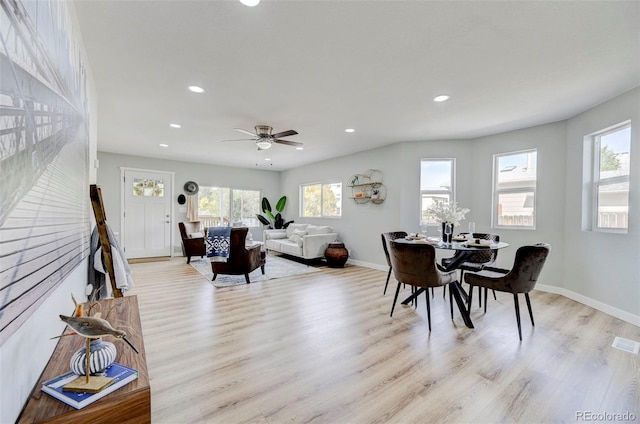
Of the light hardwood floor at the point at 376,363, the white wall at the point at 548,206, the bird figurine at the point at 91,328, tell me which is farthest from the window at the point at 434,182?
the bird figurine at the point at 91,328

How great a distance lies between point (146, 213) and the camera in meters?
7.22

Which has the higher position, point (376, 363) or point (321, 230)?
point (321, 230)

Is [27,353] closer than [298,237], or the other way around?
[27,353]

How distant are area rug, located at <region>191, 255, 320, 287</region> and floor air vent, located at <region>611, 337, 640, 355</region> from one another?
4.19m

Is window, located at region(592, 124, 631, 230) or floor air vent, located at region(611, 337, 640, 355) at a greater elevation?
window, located at region(592, 124, 631, 230)

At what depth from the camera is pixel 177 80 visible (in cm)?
297

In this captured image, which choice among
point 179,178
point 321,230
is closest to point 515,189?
point 321,230

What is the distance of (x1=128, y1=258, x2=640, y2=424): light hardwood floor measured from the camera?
1775mm

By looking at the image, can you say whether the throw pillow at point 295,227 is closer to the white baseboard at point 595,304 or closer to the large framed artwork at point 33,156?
the white baseboard at point 595,304

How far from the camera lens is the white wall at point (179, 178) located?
22.2 ft

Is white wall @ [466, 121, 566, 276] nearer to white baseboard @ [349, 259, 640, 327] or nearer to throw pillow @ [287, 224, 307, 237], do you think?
white baseboard @ [349, 259, 640, 327]

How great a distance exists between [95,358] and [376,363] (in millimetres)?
1887

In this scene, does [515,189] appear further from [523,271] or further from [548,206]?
[523,271]

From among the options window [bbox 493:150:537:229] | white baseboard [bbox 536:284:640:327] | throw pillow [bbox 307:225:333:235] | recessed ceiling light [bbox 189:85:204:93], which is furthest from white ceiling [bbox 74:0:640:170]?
throw pillow [bbox 307:225:333:235]
